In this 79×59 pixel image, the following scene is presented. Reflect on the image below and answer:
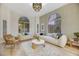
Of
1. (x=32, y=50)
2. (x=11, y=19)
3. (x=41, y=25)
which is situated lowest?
(x=32, y=50)

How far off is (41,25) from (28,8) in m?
0.54

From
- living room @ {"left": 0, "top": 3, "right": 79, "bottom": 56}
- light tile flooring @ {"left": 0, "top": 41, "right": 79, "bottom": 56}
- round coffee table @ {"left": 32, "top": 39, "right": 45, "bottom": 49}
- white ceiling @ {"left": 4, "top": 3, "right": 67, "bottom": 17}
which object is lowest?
light tile flooring @ {"left": 0, "top": 41, "right": 79, "bottom": 56}

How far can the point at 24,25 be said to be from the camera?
9.70 ft

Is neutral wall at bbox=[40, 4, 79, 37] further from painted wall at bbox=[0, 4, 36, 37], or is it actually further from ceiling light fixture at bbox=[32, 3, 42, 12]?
painted wall at bbox=[0, 4, 36, 37]

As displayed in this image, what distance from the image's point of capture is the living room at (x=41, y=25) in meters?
2.79

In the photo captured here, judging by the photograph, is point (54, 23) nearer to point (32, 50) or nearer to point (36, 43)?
point (36, 43)

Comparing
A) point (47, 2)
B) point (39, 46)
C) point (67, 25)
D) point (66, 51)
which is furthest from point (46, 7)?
point (66, 51)

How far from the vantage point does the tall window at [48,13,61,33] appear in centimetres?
287

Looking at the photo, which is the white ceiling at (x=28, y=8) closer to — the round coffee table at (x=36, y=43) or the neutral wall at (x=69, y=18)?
the neutral wall at (x=69, y=18)

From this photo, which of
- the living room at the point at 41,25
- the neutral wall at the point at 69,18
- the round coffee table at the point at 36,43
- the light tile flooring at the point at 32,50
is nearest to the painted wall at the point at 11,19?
the living room at the point at 41,25

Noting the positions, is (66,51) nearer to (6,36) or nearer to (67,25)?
(67,25)

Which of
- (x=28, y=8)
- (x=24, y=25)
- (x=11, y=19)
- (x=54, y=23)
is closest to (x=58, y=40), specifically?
(x=54, y=23)

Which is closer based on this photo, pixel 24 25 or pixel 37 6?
pixel 37 6

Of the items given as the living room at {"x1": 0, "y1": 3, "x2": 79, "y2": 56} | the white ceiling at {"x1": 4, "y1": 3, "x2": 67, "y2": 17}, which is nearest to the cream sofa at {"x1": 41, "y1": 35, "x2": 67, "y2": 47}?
the living room at {"x1": 0, "y1": 3, "x2": 79, "y2": 56}
